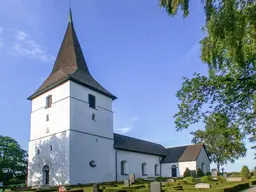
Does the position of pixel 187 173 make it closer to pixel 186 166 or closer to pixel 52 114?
pixel 186 166

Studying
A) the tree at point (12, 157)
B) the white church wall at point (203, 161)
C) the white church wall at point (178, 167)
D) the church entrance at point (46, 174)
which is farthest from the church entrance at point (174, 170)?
the tree at point (12, 157)

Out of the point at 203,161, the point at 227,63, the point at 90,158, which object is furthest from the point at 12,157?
the point at 227,63

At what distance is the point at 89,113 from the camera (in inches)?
1063

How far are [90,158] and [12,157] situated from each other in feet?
78.6

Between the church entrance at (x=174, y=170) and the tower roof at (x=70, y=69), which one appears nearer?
the tower roof at (x=70, y=69)

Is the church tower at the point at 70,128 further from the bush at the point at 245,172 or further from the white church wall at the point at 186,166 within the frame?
the bush at the point at 245,172

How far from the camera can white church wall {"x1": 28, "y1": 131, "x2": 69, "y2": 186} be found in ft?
77.7

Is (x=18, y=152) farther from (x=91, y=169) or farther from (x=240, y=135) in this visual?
(x=240, y=135)

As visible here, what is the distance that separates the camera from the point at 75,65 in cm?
2945

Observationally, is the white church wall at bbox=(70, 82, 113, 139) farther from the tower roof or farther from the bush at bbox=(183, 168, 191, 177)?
the bush at bbox=(183, 168, 191, 177)

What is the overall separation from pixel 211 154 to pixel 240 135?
44391 millimetres

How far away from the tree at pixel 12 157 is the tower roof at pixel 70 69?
1801 centimetres

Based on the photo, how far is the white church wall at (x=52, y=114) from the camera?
2513 centimetres

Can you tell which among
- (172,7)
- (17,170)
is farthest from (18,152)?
(172,7)
